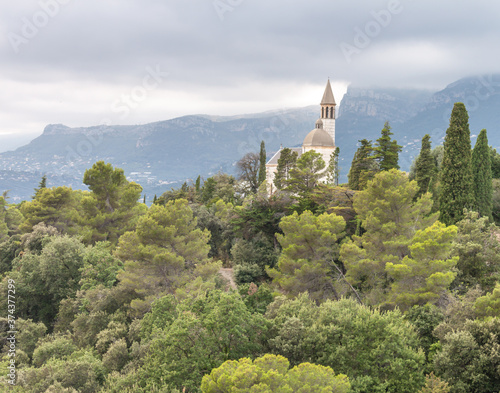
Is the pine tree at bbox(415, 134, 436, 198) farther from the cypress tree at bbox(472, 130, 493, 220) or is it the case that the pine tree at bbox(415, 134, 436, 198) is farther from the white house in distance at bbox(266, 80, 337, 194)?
the white house in distance at bbox(266, 80, 337, 194)

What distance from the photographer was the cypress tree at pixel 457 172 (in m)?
23.6

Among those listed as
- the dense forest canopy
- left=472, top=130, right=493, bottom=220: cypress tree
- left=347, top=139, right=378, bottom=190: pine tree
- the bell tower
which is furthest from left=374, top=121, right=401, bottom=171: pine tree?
the bell tower

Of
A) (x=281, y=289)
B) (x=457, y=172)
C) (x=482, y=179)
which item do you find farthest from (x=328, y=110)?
(x=281, y=289)

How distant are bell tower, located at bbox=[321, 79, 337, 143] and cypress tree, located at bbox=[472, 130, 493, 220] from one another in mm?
37838

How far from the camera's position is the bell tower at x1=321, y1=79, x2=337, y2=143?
6378 centimetres

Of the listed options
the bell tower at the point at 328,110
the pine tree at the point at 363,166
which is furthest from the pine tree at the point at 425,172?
the bell tower at the point at 328,110

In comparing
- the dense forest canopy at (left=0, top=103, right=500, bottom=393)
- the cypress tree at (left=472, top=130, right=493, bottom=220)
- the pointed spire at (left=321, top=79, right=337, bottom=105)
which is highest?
the pointed spire at (left=321, top=79, right=337, bottom=105)

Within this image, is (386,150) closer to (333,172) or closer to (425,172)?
(425,172)

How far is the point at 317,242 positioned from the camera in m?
23.2

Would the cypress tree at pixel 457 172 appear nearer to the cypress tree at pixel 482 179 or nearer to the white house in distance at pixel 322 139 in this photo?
the cypress tree at pixel 482 179

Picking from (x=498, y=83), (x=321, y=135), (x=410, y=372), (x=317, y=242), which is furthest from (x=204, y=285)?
(x=498, y=83)

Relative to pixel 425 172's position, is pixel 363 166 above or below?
above

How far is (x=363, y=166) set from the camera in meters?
31.3

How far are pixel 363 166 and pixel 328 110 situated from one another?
115 ft
